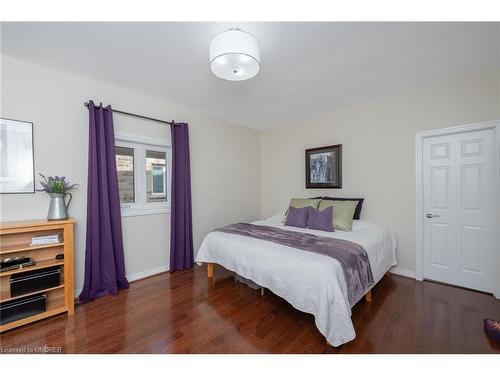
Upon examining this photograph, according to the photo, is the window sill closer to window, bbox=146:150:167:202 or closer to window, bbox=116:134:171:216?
window, bbox=116:134:171:216

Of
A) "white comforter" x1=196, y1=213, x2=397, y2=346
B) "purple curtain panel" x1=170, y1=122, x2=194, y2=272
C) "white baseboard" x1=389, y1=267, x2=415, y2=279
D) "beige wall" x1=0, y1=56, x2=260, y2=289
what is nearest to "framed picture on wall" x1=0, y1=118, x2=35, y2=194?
"beige wall" x1=0, y1=56, x2=260, y2=289

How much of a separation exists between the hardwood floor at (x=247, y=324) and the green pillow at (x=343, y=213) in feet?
2.70

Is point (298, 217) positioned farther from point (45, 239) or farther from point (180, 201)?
point (45, 239)

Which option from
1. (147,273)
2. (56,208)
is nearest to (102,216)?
(56,208)

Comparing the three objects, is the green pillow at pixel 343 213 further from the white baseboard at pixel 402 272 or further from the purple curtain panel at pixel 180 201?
the purple curtain panel at pixel 180 201

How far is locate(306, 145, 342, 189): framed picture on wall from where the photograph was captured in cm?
342

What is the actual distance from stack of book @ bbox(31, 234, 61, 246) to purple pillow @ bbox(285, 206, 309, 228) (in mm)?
2630

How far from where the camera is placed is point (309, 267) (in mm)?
1661

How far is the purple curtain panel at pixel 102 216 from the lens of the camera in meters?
2.31

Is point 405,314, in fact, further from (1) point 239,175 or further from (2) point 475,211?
(1) point 239,175

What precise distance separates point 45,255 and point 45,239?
261 millimetres
